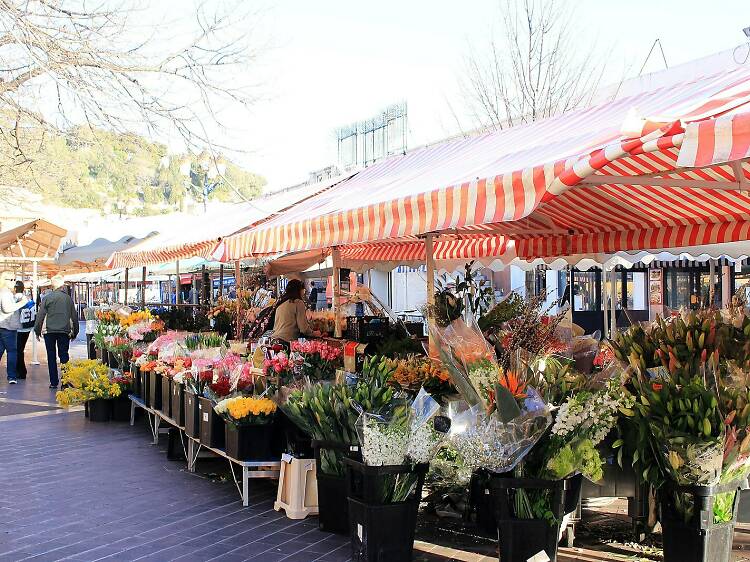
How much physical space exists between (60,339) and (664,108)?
11.5m

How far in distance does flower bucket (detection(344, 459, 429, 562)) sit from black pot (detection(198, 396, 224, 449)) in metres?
2.16

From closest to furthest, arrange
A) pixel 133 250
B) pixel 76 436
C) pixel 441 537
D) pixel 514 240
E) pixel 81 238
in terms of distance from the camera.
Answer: pixel 441 537, pixel 76 436, pixel 514 240, pixel 133 250, pixel 81 238

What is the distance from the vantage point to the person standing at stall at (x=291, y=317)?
9.58 metres

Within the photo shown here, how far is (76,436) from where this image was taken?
8.85 meters

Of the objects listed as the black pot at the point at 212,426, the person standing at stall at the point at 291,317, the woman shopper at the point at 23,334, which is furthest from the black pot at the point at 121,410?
the woman shopper at the point at 23,334

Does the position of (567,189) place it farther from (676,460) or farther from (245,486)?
(245,486)

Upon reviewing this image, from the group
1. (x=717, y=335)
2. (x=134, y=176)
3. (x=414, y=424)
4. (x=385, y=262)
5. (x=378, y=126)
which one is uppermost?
(x=378, y=126)

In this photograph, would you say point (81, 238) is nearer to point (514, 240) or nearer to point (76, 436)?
point (76, 436)

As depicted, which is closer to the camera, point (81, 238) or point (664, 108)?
point (664, 108)

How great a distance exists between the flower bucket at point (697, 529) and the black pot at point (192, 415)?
12.9ft

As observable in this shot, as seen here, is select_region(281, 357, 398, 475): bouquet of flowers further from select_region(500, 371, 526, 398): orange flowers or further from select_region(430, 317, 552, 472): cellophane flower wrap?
select_region(500, 371, 526, 398): orange flowers

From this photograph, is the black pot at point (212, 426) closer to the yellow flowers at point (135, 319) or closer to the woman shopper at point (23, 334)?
the yellow flowers at point (135, 319)

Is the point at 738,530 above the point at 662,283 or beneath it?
beneath

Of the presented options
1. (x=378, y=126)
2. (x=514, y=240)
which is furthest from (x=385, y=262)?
(x=378, y=126)
